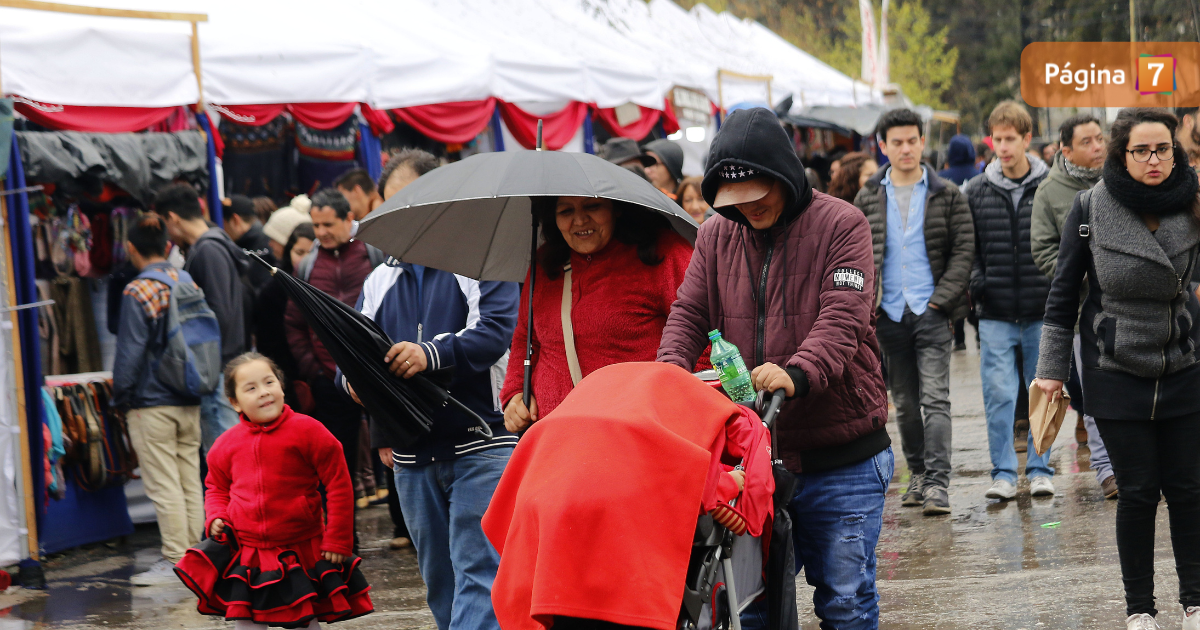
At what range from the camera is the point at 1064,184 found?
6.81 m

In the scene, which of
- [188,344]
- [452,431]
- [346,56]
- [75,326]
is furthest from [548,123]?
[452,431]

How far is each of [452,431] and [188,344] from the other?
10.9 ft

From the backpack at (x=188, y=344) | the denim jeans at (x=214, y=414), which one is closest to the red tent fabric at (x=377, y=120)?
the backpack at (x=188, y=344)

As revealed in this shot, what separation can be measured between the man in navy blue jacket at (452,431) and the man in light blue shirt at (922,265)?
10.4 feet

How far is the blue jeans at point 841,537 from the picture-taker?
3754 mm

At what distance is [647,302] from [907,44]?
49501 millimetres

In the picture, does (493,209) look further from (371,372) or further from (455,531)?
(455,531)

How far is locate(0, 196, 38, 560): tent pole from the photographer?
686cm

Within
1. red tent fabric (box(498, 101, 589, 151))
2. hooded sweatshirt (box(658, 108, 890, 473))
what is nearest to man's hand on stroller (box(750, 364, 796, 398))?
hooded sweatshirt (box(658, 108, 890, 473))

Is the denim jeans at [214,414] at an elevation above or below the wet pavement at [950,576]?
above

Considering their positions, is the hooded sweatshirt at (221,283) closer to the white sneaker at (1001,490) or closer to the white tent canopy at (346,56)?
the white tent canopy at (346,56)

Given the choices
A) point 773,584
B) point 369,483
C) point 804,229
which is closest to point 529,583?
point 773,584

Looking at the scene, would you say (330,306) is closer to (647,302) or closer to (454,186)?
(454,186)

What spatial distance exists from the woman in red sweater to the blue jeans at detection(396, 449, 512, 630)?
33 centimetres
